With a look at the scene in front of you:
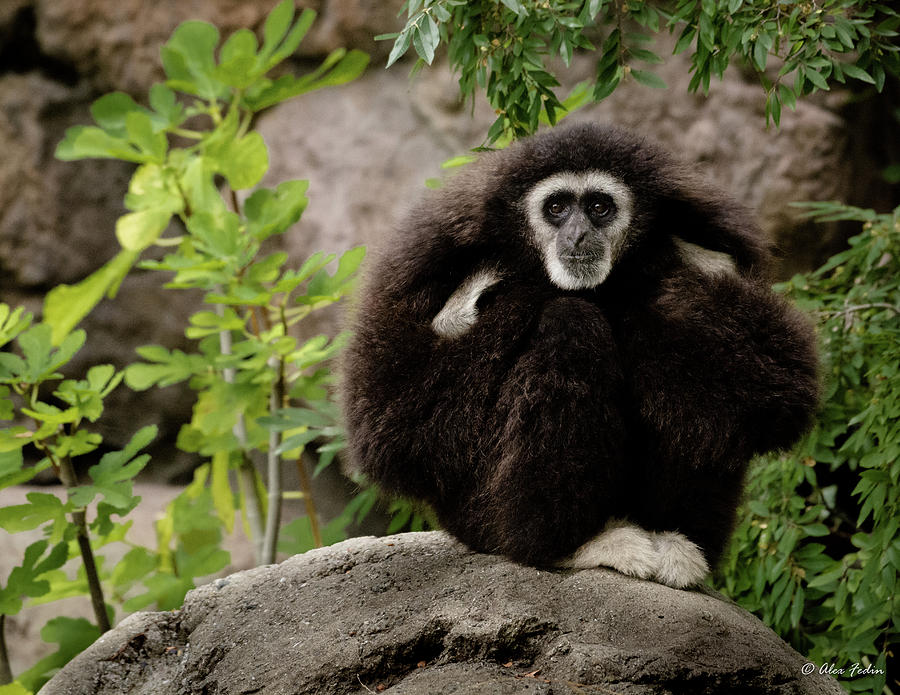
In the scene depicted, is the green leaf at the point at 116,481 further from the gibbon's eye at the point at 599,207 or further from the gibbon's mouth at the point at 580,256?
the gibbon's eye at the point at 599,207

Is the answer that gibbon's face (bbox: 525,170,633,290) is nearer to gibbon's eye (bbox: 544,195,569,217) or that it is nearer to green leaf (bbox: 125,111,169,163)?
gibbon's eye (bbox: 544,195,569,217)

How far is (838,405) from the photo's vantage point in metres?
4.00

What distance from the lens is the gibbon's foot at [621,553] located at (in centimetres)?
291

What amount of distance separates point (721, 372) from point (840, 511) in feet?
6.72

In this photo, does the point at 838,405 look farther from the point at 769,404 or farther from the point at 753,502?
the point at 769,404

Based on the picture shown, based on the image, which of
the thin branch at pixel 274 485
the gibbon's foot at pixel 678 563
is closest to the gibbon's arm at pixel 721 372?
the gibbon's foot at pixel 678 563

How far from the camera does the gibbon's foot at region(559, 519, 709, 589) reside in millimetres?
2916

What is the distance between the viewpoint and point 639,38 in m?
3.15

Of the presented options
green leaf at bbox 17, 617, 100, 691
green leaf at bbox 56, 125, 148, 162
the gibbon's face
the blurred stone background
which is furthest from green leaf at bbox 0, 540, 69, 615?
the blurred stone background

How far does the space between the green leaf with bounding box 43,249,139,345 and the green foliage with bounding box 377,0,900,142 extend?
2314 mm

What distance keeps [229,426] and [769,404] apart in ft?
8.78

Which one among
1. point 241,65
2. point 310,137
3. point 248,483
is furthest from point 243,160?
point 310,137

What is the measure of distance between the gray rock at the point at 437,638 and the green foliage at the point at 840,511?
72cm

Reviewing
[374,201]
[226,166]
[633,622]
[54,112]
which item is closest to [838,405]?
[633,622]
